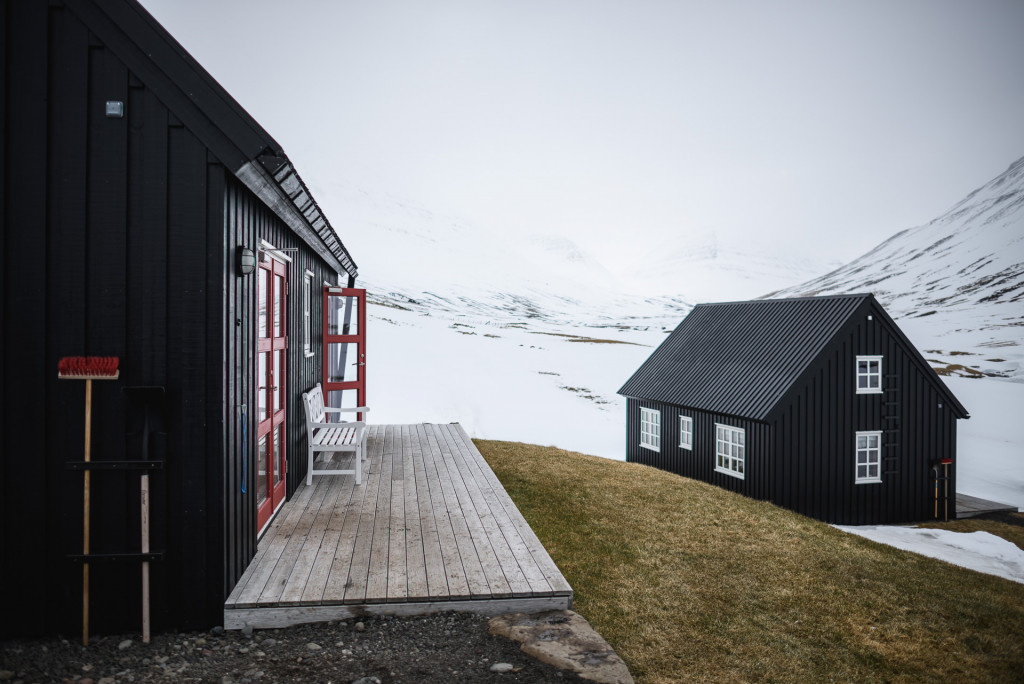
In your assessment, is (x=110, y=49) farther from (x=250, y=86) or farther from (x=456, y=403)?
(x=250, y=86)

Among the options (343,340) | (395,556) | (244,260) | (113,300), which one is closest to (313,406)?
(343,340)

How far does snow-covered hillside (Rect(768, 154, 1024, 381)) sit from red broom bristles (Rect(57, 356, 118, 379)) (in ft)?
173

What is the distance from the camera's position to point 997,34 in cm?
10981

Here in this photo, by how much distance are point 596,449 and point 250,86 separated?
121 metres

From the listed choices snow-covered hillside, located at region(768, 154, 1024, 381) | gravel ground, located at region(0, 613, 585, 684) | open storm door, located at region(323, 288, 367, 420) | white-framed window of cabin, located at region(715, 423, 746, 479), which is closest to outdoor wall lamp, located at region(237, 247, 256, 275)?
gravel ground, located at region(0, 613, 585, 684)

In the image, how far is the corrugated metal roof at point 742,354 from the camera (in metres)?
12.0

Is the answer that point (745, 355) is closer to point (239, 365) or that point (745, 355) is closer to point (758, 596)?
point (758, 596)

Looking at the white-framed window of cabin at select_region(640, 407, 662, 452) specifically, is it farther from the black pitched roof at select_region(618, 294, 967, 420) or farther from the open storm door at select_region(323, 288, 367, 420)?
the open storm door at select_region(323, 288, 367, 420)

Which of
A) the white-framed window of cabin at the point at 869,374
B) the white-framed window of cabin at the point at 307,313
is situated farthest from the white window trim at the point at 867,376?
the white-framed window of cabin at the point at 307,313

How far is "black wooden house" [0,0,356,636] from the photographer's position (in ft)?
10.8

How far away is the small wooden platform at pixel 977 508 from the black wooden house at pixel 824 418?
99 centimetres

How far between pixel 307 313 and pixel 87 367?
12.1ft

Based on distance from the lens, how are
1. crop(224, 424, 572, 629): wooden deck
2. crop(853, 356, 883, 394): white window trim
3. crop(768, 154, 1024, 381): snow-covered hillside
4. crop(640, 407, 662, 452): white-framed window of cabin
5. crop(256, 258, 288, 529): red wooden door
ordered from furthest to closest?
1. crop(768, 154, 1024, 381): snow-covered hillside
2. crop(640, 407, 662, 452): white-framed window of cabin
3. crop(853, 356, 883, 394): white window trim
4. crop(256, 258, 288, 529): red wooden door
5. crop(224, 424, 572, 629): wooden deck

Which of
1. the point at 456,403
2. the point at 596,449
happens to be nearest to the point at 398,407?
the point at 456,403
